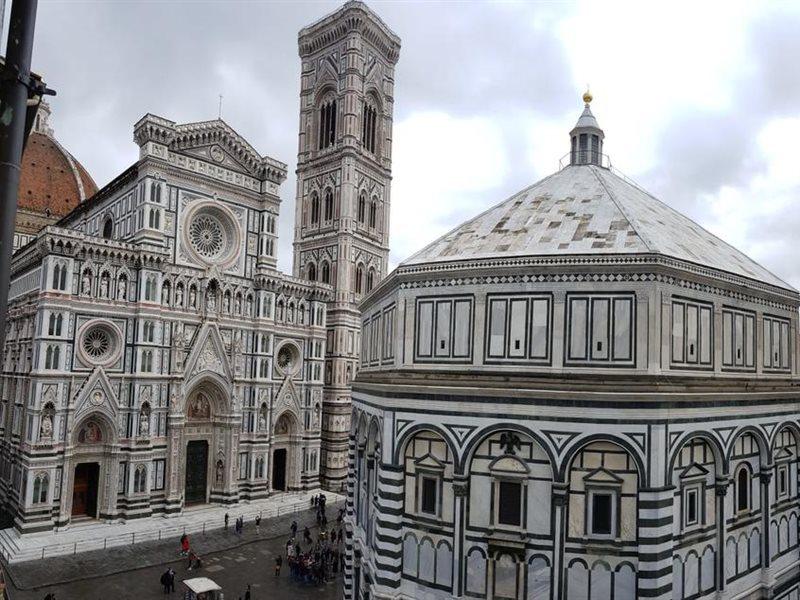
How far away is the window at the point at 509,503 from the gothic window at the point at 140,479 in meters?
27.9

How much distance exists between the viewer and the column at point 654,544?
15.4m

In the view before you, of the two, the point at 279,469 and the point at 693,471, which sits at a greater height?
the point at 693,471

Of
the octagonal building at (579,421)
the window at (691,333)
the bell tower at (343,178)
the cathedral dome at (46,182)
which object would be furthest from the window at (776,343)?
the cathedral dome at (46,182)

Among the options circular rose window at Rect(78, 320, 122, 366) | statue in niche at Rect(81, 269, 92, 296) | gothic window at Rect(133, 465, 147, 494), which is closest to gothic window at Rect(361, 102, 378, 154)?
statue in niche at Rect(81, 269, 92, 296)

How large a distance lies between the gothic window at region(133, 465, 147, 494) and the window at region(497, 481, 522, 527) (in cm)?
2786

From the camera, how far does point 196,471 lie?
4181 centimetres

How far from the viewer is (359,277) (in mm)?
56250

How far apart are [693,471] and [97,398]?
104 feet

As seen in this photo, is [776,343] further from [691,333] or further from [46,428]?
[46,428]

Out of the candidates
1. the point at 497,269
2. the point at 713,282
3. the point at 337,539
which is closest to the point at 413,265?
the point at 497,269

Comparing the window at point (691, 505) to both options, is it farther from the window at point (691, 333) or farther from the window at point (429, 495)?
the window at point (429, 495)

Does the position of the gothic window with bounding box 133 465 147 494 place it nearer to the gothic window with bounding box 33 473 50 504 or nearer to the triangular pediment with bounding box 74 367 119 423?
the triangular pediment with bounding box 74 367 119 423

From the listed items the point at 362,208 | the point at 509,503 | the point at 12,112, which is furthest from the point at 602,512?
the point at 362,208

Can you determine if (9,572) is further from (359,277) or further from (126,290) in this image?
(359,277)
